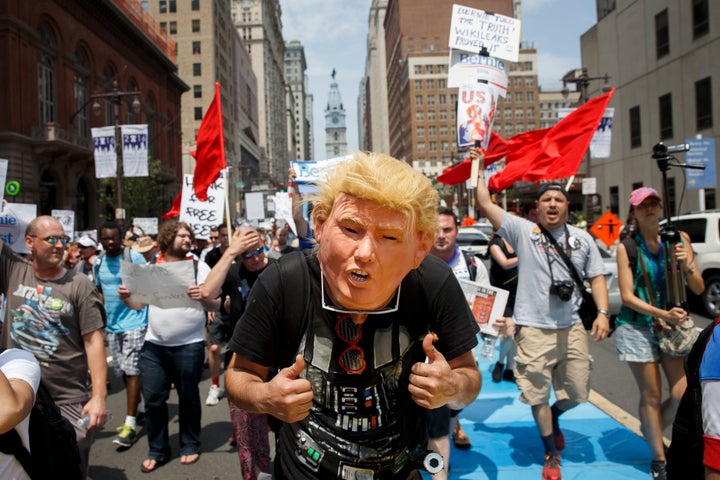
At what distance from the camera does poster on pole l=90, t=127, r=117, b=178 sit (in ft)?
60.1

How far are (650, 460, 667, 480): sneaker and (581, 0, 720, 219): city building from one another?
18.6m

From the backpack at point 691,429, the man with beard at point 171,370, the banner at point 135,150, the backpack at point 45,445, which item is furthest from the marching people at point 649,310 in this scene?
the banner at point 135,150

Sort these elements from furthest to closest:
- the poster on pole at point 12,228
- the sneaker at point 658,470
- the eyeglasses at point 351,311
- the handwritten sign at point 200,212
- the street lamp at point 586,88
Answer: the street lamp at point 586,88
the handwritten sign at point 200,212
the poster on pole at point 12,228
the sneaker at point 658,470
the eyeglasses at point 351,311

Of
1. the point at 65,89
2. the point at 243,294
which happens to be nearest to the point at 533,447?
the point at 243,294

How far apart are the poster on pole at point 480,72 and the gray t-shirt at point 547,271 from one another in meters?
2.79

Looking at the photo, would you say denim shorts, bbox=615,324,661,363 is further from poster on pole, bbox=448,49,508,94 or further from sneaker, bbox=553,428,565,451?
poster on pole, bbox=448,49,508,94

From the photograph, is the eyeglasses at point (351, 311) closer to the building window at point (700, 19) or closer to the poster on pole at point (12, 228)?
the poster on pole at point (12, 228)

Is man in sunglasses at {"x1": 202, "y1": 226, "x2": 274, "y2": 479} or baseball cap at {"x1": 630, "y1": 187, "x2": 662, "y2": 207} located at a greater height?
baseball cap at {"x1": 630, "y1": 187, "x2": 662, "y2": 207}

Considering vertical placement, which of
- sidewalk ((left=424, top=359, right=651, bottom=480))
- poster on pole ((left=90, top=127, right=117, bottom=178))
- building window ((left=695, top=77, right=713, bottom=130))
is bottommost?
sidewalk ((left=424, top=359, right=651, bottom=480))

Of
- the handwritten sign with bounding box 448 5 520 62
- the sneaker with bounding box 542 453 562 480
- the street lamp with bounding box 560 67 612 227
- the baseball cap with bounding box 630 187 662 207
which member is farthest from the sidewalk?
the street lamp with bounding box 560 67 612 227

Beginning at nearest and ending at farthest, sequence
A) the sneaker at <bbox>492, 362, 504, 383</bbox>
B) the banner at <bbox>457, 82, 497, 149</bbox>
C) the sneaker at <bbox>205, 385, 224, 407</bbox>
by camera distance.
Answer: the banner at <bbox>457, 82, 497, 149</bbox> → the sneaker at <bbox>205, 385, 224, 407</bbox> → the sneaker at <bbox>492, 362, 504, 383</bbox>

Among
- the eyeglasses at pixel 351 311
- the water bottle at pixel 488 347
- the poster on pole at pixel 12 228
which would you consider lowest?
the water bottle at pixel 488 347

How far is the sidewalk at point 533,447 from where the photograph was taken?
4398mm

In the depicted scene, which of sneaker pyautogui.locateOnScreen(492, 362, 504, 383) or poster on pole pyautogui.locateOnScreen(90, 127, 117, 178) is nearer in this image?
sneaker pyautogui.locateOnScreen(492, 362, 504, 383)
